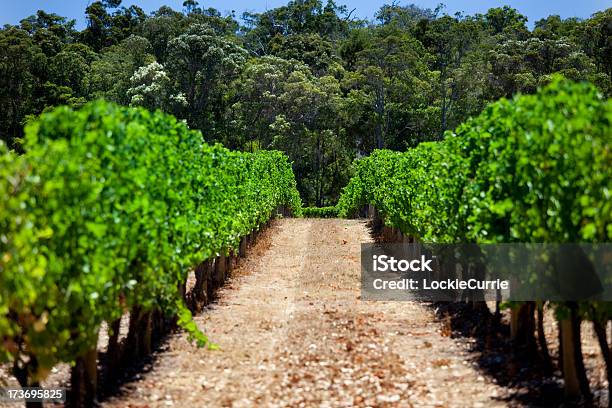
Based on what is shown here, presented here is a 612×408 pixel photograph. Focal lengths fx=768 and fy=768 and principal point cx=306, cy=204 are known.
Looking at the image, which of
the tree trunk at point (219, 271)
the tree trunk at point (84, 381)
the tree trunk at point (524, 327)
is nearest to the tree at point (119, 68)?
the tree trunk at point (219, 271)

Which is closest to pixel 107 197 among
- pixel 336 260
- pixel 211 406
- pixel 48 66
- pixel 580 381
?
pixel 211 406

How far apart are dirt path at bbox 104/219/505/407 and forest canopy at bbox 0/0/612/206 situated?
41.6 metres

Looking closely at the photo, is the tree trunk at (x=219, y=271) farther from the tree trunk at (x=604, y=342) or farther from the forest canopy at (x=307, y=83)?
the forest canopy at (x=307, y=83)

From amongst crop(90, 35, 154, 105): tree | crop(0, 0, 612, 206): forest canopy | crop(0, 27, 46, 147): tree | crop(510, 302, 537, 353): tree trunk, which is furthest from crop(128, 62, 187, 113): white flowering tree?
crop(510, 302, 537, 353): tree trunk

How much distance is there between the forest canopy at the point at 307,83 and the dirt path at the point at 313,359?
1639 inches

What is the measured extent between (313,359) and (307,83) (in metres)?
51.5

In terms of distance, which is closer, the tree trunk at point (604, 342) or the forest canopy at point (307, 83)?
the tree trunk at point (604, 342)

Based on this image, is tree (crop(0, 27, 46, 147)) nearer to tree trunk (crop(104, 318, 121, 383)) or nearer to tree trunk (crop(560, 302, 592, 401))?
tree trunk (crop(104, 318, 121, 383))

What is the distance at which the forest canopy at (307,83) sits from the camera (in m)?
55.7

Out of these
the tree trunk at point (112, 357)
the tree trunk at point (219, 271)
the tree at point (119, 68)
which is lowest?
the tree trunk at point (112, 357)

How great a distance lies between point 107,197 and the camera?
261 inches

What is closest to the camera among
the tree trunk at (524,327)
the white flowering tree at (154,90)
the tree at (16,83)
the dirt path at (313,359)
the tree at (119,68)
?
the dirt path at (313,359)

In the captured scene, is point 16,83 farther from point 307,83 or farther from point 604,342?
point 604,342

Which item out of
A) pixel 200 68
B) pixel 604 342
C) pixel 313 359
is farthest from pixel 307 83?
pixel 604 342
